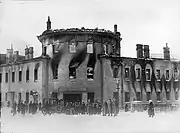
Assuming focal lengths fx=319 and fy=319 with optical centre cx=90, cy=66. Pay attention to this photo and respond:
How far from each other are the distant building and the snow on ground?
138mm

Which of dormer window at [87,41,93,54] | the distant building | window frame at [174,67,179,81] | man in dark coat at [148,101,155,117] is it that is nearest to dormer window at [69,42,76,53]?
the distant building

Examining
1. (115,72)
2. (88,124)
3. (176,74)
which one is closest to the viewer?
(88,124)

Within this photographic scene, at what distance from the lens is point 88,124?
7.91 ft

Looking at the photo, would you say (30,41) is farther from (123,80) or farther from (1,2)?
(123,80)

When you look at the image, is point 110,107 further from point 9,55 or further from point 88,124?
point 9,55

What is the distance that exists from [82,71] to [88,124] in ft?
1.33

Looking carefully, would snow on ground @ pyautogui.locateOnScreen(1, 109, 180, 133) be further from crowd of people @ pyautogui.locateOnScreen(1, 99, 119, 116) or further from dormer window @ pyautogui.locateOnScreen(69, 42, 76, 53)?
dormer window @ pyautogui.locateOnScreen(69, 42, 76, 53)

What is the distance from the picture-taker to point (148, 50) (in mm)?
2594

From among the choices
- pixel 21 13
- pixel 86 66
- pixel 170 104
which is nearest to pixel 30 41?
pixel 21 13

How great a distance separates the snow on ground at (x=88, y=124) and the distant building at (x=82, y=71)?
138 mm

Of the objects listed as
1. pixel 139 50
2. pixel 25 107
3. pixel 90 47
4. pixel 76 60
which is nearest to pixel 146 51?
pixel 139 50

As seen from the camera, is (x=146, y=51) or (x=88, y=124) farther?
(x=146, y=51)

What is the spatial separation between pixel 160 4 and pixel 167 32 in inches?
9.3

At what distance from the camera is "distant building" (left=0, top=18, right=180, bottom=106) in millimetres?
2438
